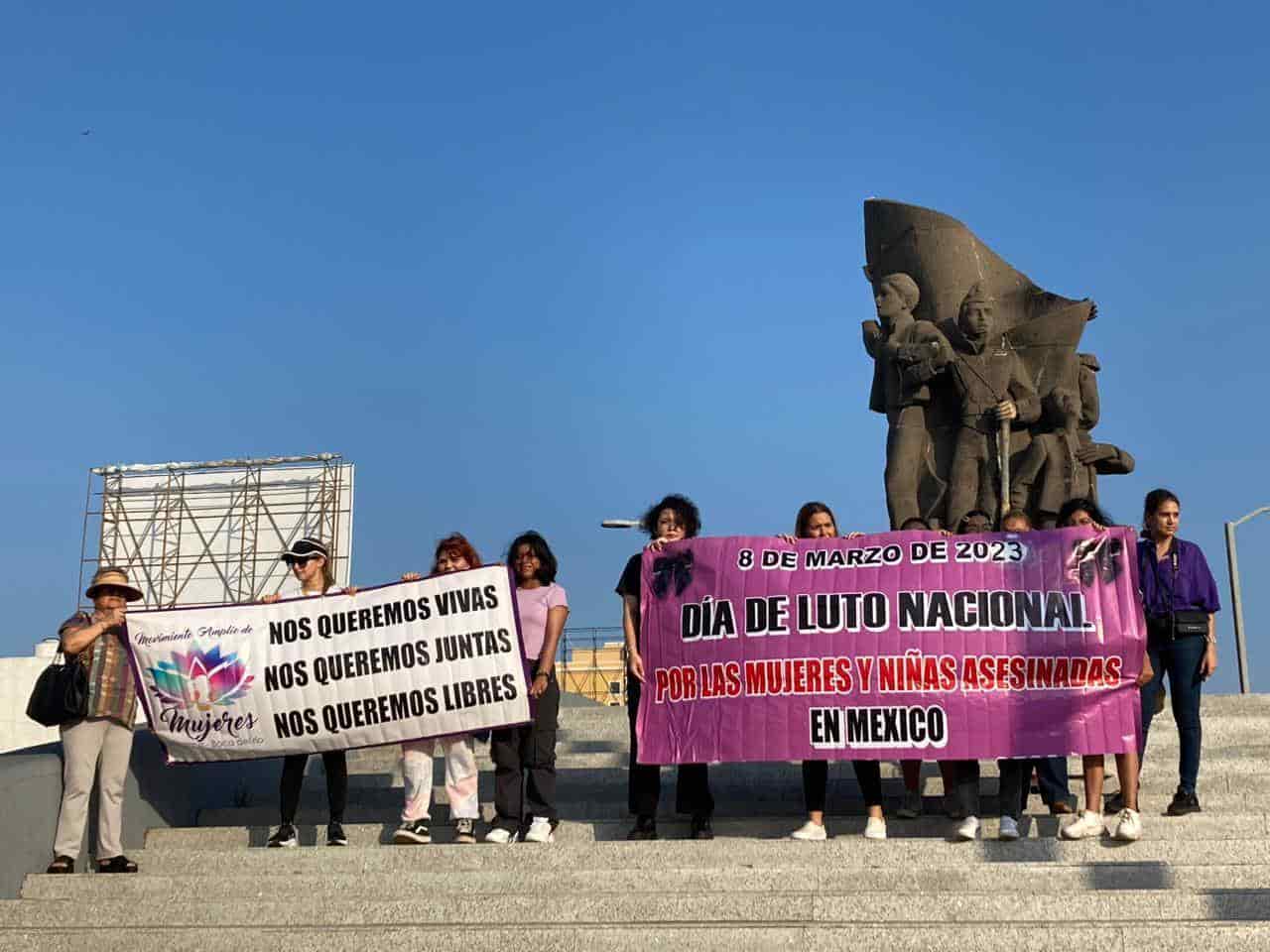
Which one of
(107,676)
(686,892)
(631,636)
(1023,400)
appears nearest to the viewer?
(686,892)

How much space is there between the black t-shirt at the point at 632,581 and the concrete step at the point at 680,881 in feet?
5.56

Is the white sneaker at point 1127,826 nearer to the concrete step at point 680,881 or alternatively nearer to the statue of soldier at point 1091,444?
the concrete step at point 680,881

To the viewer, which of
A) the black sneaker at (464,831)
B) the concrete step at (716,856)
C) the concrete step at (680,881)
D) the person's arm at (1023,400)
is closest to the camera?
the concrete step at (680,881)

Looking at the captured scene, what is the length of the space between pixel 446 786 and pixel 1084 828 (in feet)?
10.3

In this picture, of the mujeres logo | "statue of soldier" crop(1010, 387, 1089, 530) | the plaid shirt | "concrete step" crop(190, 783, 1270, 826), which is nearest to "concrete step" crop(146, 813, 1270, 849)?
"concrete step" crop(190, 783, 1270, 826)

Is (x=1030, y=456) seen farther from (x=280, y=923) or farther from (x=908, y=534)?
(x=280, y=923)

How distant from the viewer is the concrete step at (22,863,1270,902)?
6027mm

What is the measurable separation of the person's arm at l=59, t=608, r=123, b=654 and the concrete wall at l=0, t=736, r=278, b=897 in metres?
0.56

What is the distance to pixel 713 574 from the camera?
7.98 m

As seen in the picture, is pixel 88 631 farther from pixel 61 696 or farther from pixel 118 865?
pixel 118 865

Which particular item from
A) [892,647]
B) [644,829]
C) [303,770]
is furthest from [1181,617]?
[303,770]

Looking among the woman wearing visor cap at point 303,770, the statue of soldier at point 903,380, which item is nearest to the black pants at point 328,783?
the woman wearing visor cap at point 303,770

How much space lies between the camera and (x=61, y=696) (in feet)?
24.7

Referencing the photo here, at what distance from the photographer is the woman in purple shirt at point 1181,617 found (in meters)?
7.56
